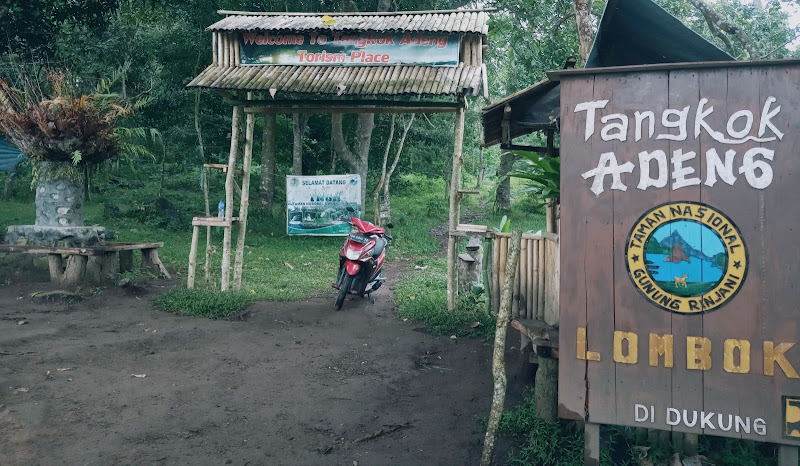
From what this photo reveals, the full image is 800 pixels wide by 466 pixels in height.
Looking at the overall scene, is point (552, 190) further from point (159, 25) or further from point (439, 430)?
point (159, 25)

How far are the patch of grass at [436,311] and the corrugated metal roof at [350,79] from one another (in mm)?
2829

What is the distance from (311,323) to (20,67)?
8830mm

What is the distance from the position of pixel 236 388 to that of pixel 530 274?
10.7ft

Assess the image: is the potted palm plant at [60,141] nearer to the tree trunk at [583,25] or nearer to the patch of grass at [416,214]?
the patch of grass at [416,214]

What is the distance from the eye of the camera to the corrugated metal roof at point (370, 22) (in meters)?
8.52

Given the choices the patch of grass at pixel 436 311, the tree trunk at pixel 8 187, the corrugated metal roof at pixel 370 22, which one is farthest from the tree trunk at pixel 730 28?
the tree trunk at pixel 8 187

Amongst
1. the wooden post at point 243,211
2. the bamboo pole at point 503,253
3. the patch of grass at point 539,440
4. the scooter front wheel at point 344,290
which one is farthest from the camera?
the wooden post at point 243,211

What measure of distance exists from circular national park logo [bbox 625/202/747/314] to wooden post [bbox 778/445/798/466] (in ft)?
2.99

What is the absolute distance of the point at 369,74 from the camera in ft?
28.2

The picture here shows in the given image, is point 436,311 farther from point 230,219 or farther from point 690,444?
point 690,444

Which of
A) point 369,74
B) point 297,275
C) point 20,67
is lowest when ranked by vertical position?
point 297,275

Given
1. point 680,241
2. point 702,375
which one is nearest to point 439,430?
point 702,375

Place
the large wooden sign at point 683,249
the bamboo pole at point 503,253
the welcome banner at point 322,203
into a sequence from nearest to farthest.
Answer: the large wooden sign at point 683,249 < the bamboo pole at point 503,253 < the welcome banner at point 322,203

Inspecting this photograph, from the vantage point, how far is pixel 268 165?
52.9 feet
